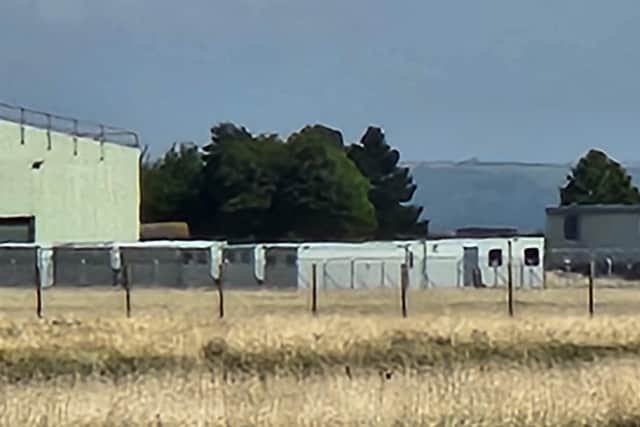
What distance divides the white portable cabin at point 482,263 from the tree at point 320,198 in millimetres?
29697

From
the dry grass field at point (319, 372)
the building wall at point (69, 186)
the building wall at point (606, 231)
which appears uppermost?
the building wall at point (69, 186)

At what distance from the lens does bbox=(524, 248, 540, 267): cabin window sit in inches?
2758

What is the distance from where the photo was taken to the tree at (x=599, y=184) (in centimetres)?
10994

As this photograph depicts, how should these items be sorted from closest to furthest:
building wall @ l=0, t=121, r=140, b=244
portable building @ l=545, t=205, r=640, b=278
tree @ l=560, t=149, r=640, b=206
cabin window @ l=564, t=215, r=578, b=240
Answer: building wall @ l=0, t=121, r=140, b=244 → portable building @ l=545, t=205, r=640, b=278 → cabin window @ l=564, t=215, r=578, b=240 → tree @ l=560, t=149, r=640, b=206

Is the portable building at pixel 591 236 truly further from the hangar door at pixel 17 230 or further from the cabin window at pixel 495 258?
the hangar door at pixel 17 230

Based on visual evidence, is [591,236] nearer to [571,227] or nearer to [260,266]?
[571,227]

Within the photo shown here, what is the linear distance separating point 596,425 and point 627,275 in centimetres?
5904

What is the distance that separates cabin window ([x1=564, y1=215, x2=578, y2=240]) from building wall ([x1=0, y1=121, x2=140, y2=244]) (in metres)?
24.6

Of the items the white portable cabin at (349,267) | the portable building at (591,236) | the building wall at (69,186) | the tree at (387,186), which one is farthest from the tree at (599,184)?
the white portable cabin at (349,267)

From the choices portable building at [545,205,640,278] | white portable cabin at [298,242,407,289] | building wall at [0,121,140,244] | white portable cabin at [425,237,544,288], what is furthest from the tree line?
white portable cabin at [298,242,407,289]

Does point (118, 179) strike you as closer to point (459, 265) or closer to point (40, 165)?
point (40, 165)

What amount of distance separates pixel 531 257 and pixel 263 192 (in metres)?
33.3

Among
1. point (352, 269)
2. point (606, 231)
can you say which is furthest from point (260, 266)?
point (606, 231)

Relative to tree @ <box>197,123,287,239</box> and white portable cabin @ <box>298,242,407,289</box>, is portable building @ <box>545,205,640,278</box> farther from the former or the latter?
tree @ <box>197,123,287,239</box>
